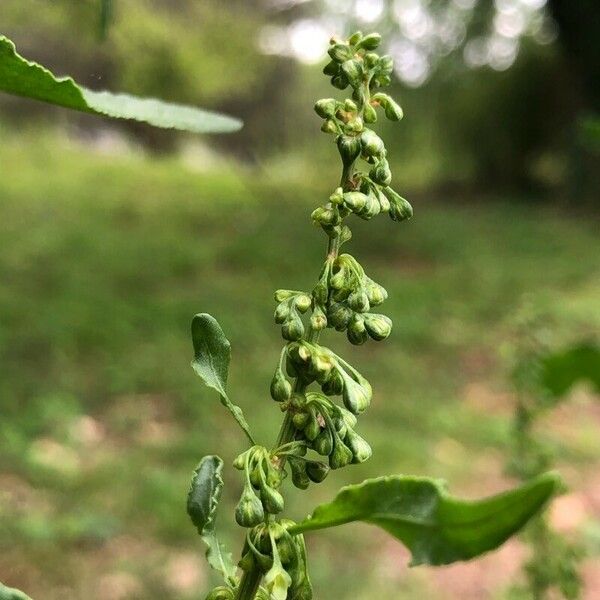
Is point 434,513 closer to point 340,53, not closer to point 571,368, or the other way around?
point 340,53

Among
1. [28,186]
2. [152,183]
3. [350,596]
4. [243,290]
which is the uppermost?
[152,183]

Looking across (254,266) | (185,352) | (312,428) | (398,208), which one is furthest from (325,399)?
(254,266)

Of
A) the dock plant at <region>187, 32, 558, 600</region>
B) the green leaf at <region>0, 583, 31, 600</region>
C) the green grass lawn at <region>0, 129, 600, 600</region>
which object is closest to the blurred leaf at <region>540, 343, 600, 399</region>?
the dock plant at <region>187, 32, 558, 600</region>

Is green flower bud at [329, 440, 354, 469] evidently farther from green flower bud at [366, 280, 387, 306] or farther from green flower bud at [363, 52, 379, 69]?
green flower bud at [363, 52, 379, 69]

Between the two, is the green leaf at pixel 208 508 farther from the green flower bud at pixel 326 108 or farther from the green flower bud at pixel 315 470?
the green flower bud at pixel 326 108

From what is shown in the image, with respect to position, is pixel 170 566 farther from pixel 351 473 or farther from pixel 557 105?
pixel 557 105

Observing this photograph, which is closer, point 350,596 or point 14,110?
point 350,596

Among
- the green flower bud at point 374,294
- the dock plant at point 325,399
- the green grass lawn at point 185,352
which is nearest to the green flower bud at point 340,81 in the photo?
the dock plant at point 325,399

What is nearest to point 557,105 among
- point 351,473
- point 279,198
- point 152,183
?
point 279,198
